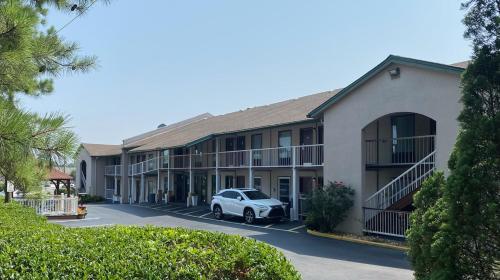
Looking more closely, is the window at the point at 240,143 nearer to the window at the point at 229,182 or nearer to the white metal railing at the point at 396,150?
the window at the point at 229,182

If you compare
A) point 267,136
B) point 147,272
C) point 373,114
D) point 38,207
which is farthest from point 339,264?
point 38,207

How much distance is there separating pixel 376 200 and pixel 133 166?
2792cm

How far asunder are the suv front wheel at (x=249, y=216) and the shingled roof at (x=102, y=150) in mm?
26403

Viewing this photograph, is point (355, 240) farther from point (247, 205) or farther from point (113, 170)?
point (113, 170)

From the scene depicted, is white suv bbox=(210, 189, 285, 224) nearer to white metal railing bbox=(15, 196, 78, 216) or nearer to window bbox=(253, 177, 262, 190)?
window bbox=(253, 177, 262, 190)

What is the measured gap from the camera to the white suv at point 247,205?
21.7m

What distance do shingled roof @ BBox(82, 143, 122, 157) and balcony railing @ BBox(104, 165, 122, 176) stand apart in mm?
1392

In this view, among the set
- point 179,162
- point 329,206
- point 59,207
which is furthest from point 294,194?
point 179,162

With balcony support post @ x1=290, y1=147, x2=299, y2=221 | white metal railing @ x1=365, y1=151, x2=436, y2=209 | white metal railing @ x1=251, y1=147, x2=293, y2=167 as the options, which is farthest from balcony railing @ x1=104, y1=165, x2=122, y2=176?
white metal railing @ x1=365, y1=151, x2=436, y2=209

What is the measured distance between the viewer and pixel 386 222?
16.7 m

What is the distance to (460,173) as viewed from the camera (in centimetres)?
504

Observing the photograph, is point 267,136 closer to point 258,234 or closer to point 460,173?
point 258,234

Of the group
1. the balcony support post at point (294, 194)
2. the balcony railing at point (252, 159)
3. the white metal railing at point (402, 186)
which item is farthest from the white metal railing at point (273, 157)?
the white metal railing at point (402, 186)

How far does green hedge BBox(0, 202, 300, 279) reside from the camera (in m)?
4.63
